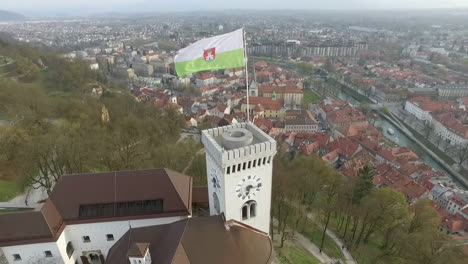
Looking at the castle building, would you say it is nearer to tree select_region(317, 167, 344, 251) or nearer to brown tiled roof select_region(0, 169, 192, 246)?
brown tiled roof select_region(0, 169, 192, 246)

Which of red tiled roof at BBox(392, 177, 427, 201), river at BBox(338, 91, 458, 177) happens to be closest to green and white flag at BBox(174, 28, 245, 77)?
red tiled roof at BBox(392, 177, 427, 201)

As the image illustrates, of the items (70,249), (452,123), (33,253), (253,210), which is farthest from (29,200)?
(452,123)

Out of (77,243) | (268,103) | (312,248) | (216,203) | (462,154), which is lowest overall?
(462,154)

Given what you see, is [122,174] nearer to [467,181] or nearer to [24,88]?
[24,88]

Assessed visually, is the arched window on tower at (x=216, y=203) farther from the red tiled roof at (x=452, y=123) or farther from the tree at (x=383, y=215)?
the red tiled roof at (x=452, y=123)

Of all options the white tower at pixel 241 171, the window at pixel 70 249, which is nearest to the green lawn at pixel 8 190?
the window at pixel 70 249

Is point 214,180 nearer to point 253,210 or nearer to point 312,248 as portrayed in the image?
point 253,210
